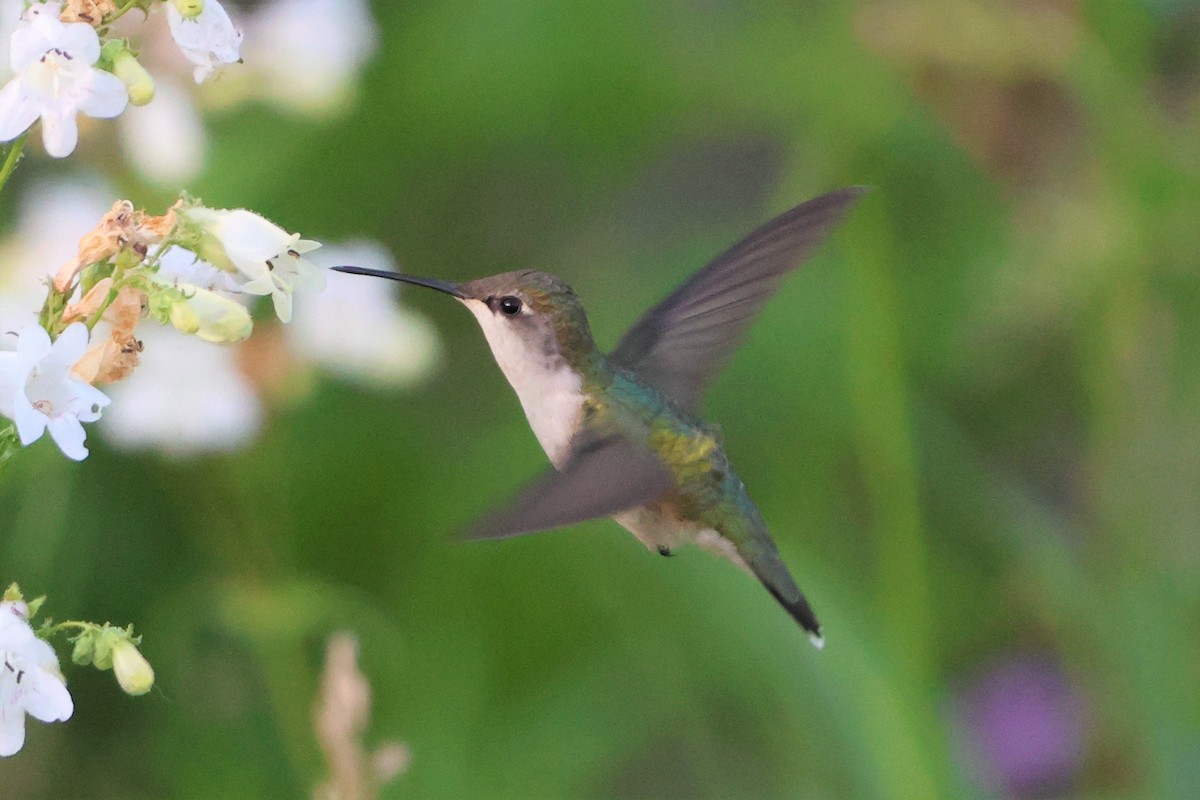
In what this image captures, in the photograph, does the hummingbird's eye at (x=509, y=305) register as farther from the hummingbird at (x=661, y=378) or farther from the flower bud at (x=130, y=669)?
the flower bud at (x=130, y=669)

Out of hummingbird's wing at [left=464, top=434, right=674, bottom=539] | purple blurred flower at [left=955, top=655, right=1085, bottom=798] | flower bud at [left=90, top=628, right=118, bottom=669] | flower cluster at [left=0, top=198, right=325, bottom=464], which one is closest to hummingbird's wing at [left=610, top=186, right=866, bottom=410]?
hummingbird's wing at [left=464, top=434, right=674, bottom=539]

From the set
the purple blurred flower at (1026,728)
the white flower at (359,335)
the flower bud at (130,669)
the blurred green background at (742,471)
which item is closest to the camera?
the flower bud at (130,669)

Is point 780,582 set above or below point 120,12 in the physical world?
below

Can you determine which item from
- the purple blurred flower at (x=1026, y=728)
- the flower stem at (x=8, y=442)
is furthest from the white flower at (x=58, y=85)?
the purple blurred flower at (x=1026, y=728)

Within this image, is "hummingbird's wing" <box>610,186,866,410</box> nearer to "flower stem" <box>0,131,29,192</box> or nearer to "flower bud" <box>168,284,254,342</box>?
"flower bud" <box>168,284,254,342</box>

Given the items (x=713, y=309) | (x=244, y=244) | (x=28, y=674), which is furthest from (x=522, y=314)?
(x=28, y=674)

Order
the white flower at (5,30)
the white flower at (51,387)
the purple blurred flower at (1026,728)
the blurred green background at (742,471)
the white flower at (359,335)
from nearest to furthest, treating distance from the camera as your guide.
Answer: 1. the white flower at (51,387)
2. the white flower at (5,30)
3. the blurred green background at (742,471)
4. the white flower at (359,335)
5. the purple blurred flower at (1026,728)

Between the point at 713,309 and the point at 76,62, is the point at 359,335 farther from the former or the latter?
the point at 76,62
